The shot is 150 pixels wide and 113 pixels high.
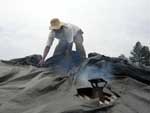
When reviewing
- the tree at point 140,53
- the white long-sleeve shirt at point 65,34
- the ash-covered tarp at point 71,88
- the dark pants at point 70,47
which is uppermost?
the white long-sleeve shirt at point 65,34

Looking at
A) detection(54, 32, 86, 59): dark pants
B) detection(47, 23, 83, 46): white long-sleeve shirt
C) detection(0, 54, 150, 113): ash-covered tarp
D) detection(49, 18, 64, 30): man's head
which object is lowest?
detection(0, 54, 150, 113): ash-covered tarp

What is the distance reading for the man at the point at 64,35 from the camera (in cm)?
614

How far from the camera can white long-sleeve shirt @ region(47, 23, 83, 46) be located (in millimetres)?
6289

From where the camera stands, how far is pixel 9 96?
3.77 metres

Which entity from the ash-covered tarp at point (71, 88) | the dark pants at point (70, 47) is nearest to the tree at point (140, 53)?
the dark pants at point (70, 47)

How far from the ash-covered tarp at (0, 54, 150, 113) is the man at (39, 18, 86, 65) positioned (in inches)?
48.3

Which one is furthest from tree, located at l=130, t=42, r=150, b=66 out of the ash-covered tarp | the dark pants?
the ash-covered tarp

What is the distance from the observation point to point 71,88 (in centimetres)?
383

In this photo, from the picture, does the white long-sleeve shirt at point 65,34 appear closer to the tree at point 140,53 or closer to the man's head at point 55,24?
the man's head at point 55,24

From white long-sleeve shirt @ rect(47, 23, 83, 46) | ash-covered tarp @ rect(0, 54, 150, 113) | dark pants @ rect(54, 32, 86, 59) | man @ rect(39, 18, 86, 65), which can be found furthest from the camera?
white long-sleeve shirt @ rect(47, 23, 83, 46)

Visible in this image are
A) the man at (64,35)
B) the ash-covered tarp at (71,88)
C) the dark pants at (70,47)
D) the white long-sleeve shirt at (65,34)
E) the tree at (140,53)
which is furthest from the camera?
the tree at (140,53)

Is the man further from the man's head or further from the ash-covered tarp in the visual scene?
the ash-covered tarp

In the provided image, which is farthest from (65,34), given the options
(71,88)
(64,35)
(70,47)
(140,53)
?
(140,53)

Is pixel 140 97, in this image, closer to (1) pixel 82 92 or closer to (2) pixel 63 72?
(1) pixel 82 92
